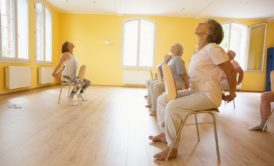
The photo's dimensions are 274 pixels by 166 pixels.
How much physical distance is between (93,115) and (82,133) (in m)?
0.96

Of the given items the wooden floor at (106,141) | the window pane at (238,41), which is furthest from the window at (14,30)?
the window pane at (238,41)

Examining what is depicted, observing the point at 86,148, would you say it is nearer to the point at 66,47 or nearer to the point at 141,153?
the point at 141,153

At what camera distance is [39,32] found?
23.5ft

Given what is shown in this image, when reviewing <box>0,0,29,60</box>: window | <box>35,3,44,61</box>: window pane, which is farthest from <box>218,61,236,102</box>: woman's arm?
<box>35,3,44,61</box>: window pane

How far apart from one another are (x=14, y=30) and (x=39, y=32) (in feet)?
5.35

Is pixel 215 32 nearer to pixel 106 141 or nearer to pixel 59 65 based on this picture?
pixel 106 141

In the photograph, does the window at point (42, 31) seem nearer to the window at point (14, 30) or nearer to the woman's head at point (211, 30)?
the window at point (14, 30)

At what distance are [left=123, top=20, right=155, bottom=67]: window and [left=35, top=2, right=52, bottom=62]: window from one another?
2.88m

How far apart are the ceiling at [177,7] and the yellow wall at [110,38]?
0.33 metres

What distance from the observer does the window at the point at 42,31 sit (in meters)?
6.99

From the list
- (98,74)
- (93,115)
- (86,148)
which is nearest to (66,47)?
(93,115)

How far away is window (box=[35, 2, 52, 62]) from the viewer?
22.9 ft

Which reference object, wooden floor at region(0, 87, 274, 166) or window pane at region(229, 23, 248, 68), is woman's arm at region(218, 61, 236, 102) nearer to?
wooden floor at region(0, 87, 274, 166)

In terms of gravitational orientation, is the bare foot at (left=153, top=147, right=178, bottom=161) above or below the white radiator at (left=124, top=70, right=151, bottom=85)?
below
